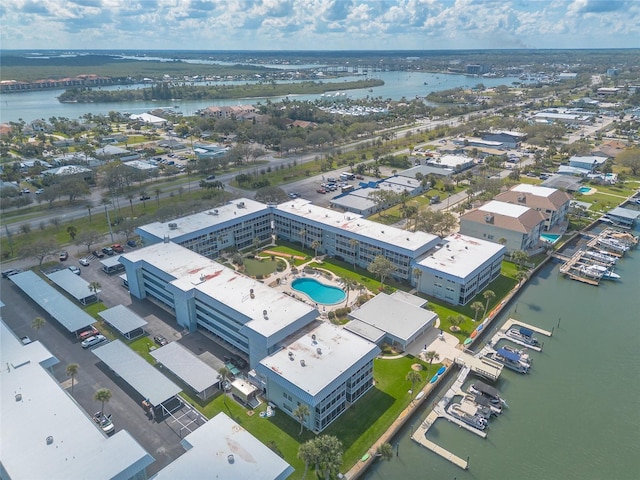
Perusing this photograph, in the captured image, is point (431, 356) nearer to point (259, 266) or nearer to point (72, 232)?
point (259, 266)

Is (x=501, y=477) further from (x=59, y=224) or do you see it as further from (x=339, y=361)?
(x=59, y=224)

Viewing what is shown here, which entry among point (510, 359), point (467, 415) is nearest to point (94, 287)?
point (467, 415)

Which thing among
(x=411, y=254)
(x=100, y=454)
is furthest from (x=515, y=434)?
(x=100, y=454)

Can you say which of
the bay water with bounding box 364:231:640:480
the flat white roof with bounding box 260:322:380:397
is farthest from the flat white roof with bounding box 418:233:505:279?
the flat white roof with bounding box 260:322:380:397

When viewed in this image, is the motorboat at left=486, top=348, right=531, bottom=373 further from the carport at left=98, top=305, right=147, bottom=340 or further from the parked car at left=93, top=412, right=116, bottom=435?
the carport at left=98, top=305, right=147, bottom=340

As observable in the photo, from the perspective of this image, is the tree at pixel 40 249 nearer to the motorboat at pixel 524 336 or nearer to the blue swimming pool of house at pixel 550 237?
the motorboat at pixel 524 336
